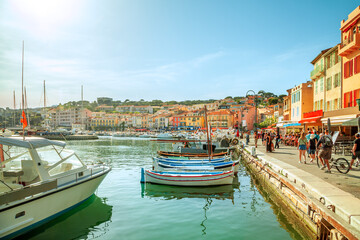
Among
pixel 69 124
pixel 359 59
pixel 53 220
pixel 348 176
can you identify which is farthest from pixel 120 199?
pixel 69 124

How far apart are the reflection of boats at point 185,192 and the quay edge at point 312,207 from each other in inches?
101

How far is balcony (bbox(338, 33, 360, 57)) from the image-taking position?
2092cm

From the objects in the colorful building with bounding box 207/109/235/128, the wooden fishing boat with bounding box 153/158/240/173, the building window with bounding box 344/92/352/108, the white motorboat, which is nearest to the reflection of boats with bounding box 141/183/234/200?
the wooden fishing boat with bounding box 153/158/240/173

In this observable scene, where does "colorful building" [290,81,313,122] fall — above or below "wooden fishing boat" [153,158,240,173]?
above

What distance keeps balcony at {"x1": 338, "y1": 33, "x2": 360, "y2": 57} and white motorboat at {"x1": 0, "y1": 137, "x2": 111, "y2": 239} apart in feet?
72.4

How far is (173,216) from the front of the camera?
10.8 meters

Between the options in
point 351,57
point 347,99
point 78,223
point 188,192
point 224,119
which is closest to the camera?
point 78,223

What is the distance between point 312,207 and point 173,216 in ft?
17.3

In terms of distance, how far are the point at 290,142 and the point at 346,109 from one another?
8.13m

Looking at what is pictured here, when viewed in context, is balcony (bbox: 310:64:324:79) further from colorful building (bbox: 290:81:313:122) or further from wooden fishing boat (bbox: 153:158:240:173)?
wooden fishing boat (bbox: 153:158:240:173)

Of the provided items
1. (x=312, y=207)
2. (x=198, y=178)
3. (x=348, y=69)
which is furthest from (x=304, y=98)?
(x=312, y=207)

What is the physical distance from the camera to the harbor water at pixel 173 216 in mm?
8938

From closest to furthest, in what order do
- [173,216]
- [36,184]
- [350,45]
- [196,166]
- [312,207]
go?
1. [312,207]
2. [36,184]
3. [173,216]
4. [196,166]
5. [350,45]

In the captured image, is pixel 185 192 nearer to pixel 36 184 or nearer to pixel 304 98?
pixel 36 184
